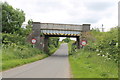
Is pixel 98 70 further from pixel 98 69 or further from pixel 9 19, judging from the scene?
pixel 9 19

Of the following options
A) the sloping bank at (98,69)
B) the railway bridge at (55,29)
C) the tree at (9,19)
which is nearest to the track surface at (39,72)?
the sloping bank at (98,69)

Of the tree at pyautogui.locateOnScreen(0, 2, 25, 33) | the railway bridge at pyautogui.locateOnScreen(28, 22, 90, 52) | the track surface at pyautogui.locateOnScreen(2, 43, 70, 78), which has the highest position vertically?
the tree at pyautogui.locateOnScreen(0, 2, 25, 33)

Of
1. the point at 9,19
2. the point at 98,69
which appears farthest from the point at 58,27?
the point at 98,69

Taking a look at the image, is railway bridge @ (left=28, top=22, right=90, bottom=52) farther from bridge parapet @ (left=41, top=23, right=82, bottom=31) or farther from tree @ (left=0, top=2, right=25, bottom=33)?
tree @ (left=0, top=2, right=25, bottom=33)

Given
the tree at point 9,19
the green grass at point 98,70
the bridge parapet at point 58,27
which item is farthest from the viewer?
the tree at point 9,19

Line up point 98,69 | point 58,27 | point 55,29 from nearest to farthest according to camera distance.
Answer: point 98,69
point 55,29
point 58,27

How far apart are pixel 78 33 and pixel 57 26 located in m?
4.92

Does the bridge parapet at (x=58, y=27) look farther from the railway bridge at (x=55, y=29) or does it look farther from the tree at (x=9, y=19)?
the tree at (x=9, y=19)

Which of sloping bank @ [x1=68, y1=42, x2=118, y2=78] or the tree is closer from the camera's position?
sloping bank @ [x1=68, y1=42, x2=118, y2=78]

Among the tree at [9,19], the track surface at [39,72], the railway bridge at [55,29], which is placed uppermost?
the tree at [9,19]

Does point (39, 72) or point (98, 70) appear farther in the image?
point (39, 72)

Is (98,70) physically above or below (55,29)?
below

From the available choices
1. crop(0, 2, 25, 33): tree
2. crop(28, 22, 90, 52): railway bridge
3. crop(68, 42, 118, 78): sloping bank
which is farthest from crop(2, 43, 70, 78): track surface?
crop(0, 2, 25, 33): tree

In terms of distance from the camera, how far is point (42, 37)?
4559 cm
